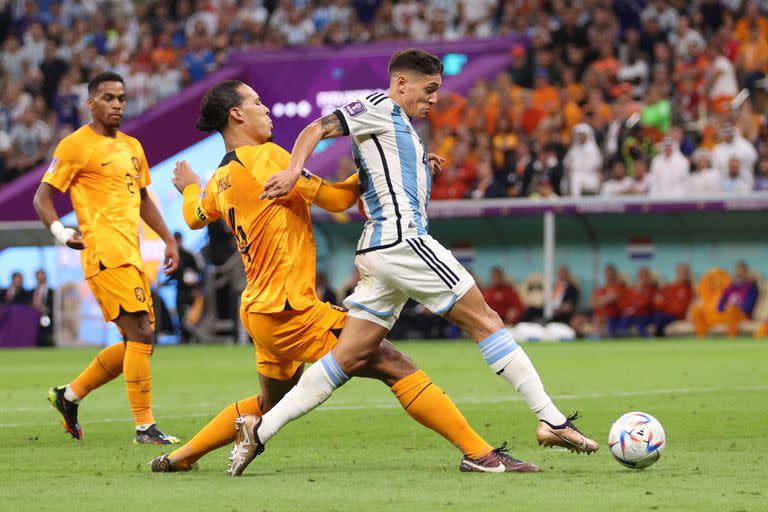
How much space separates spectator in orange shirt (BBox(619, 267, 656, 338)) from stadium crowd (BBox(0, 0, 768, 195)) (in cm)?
166

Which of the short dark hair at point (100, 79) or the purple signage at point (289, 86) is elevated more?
the purple signage at point (289, 86)

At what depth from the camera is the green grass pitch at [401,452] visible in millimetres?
6109

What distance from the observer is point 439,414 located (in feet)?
23.0

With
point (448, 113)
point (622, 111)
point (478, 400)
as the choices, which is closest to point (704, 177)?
point (622, 111)

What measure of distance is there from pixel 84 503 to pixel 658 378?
352 inches

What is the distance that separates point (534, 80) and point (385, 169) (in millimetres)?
21521

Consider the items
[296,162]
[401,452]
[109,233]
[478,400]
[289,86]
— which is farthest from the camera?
[289,86]

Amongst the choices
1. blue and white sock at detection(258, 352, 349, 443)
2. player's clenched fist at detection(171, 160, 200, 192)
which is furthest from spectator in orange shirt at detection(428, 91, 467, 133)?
blue and white sock at detection(258, 352, 349, 443)

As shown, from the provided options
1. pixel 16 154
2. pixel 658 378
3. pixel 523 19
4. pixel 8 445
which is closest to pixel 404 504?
pixel 8 445

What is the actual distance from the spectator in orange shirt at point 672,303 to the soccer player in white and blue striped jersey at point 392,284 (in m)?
17.7

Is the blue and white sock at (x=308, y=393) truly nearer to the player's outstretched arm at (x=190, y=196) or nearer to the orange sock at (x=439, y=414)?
the orange sock at (x=439, y=414)

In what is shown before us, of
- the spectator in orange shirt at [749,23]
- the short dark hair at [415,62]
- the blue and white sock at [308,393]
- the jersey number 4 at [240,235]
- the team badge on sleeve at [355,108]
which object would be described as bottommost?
the blue and white sock at [308,393]

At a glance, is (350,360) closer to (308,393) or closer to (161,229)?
(308,393)

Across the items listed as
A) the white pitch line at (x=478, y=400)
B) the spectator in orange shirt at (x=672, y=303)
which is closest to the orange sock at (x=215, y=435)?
the white pitch line at (x=478, y=400)
